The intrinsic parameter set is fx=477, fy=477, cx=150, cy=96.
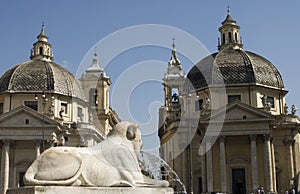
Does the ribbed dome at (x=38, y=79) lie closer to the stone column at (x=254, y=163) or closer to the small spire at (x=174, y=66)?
the small spire at (x=174, y=66)

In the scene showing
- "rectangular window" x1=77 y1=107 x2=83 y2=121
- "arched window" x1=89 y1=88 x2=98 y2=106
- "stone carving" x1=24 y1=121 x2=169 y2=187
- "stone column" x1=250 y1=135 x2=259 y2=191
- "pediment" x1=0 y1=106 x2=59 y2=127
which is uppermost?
"arched window" x1=89 y1=88 x2=98 y2=106

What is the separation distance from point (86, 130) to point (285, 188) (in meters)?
23.4

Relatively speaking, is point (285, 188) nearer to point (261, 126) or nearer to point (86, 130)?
point (261, 126)

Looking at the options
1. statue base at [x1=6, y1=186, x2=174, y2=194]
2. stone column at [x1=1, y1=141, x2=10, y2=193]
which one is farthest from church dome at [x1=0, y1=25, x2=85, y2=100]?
statue base at [x1=6, y1=186, x2=174, y2=194]

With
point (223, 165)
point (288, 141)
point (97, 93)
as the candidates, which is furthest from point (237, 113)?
point (97, 93)

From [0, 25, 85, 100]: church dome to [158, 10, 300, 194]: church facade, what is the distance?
13.3 meters

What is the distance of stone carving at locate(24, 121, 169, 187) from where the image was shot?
1163 cm

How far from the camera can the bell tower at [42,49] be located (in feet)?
206

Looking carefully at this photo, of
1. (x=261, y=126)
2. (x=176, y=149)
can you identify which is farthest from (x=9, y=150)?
(x=261, y=126)

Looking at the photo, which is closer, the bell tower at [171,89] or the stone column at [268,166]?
the stone column at [268,166]

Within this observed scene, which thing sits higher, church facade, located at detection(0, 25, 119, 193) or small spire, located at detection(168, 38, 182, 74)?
small spire, located at detection(168, 38, 182, 74)

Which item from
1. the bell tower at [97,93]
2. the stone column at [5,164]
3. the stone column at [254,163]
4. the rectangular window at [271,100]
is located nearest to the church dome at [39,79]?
the bell tower at [97,93]

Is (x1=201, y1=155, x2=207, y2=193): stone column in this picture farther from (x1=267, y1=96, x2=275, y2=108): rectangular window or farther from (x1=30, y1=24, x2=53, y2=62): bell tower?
(x1=30, y1=24, x2=53, y2=62): bell tower

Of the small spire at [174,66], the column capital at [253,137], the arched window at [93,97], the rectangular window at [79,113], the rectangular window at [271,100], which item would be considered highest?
the small spire at [174,66]
